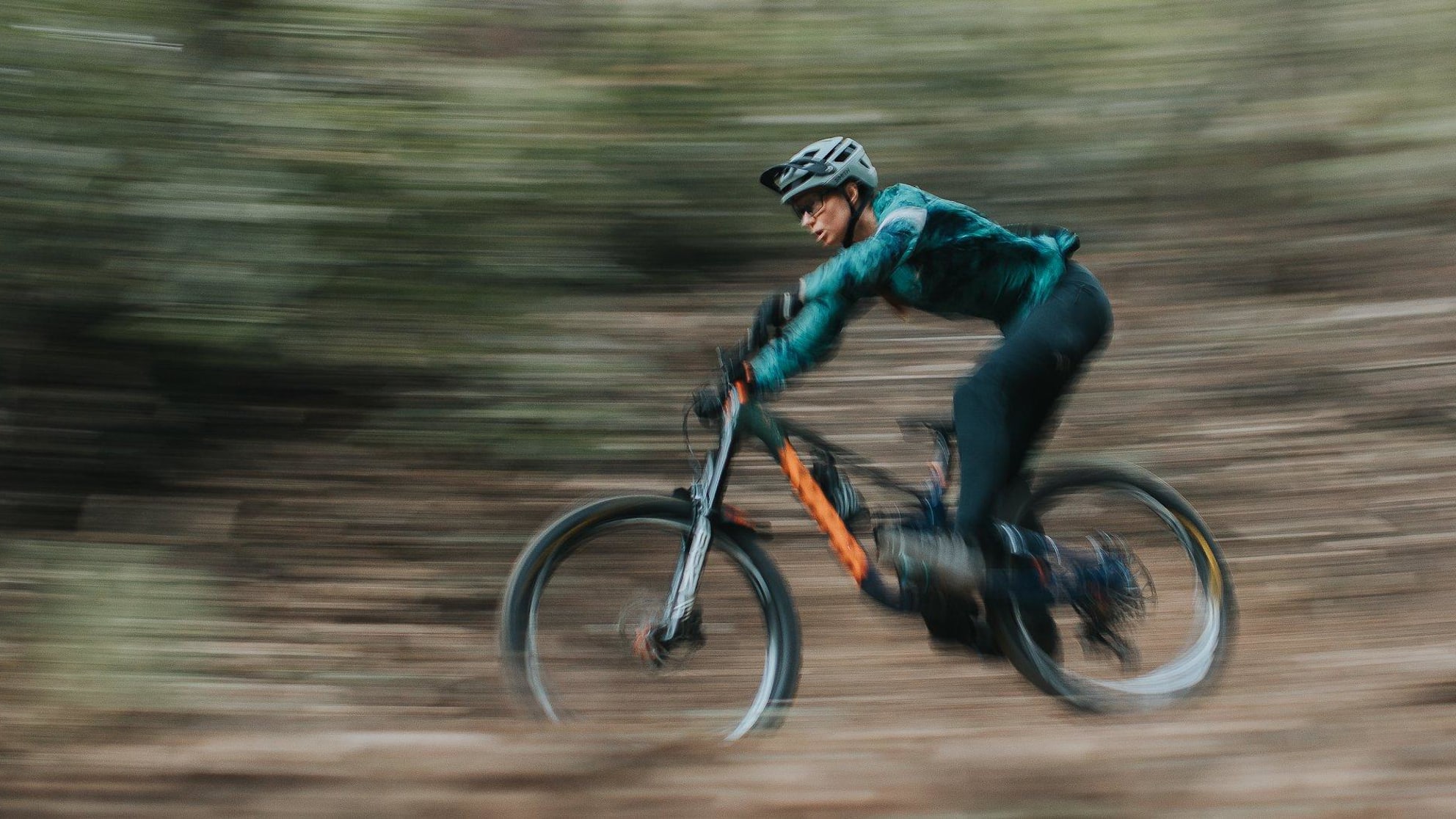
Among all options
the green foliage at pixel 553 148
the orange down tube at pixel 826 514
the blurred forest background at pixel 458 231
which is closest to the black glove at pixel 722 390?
the orange down tube at pixel 826 514

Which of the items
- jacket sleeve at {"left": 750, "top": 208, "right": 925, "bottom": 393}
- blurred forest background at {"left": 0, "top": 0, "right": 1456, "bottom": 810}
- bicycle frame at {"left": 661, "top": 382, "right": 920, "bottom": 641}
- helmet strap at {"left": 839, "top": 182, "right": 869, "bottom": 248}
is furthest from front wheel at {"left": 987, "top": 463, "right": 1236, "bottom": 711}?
blurred forest background at {"left": 0, "top": 0, "right": 1456, "bottom": 810}

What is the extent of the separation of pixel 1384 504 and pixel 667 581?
3512 millimetres

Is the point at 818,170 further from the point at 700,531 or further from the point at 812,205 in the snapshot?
the point at 700,531

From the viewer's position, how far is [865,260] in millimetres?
3477

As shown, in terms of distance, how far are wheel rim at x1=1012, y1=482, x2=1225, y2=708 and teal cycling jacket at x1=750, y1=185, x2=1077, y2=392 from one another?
664mm

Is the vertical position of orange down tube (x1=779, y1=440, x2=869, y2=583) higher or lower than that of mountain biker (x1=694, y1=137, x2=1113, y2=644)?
lower

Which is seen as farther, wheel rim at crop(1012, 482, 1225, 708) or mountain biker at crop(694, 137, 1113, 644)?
wheel rim at crop(1012, 482, 1225, 708)

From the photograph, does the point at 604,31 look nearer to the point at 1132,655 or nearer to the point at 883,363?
the point at 883,363

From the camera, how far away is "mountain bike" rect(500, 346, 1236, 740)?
12.0 feet

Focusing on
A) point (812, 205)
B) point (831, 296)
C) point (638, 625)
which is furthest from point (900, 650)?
point (812, 205)

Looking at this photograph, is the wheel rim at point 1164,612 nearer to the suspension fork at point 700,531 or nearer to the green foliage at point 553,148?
the suspension fork at point 700,531

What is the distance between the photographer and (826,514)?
146 inches

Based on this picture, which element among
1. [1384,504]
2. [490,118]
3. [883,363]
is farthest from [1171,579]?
[490,118]

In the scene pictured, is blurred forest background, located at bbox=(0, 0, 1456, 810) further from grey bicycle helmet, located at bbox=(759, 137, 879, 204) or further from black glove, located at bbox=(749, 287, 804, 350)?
grey bicycle helmet, located at bbox=(759, 137, 879, 204)
